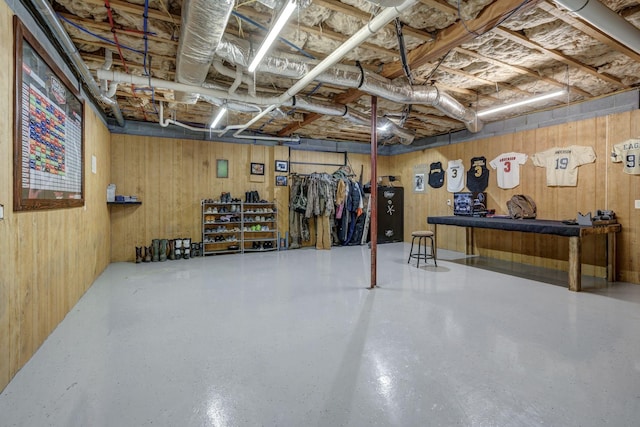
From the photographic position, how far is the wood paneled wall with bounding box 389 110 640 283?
465 centimetres

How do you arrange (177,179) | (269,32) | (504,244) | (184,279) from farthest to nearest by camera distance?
(177,179) < (504,244) < (184,279) < (269,32)

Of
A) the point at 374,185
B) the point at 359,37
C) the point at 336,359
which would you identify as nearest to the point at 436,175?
the point at 374,185

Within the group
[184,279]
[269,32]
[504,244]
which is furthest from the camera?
[504,244]

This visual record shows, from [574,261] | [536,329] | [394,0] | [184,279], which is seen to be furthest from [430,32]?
[184,279]

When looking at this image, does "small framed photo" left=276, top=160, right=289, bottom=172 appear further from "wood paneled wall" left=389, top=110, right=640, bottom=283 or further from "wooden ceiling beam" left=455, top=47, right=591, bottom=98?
"wooden ceiling beam" left=455, top=47, right=591, bottom=98

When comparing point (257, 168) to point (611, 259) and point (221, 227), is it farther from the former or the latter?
point (611, 259)

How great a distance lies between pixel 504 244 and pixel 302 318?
4871 millimetres

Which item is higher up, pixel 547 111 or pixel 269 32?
pixel 547 111

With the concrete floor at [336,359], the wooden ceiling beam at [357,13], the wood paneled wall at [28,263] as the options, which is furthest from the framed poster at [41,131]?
the wooden ceiling beam at [357,13]

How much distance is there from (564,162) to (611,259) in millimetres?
1648

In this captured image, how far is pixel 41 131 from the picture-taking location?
254 cm

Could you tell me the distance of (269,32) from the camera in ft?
8.05

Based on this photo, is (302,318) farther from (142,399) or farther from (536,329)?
(536,329)

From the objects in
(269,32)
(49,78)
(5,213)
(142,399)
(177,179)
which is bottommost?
(142,399)
